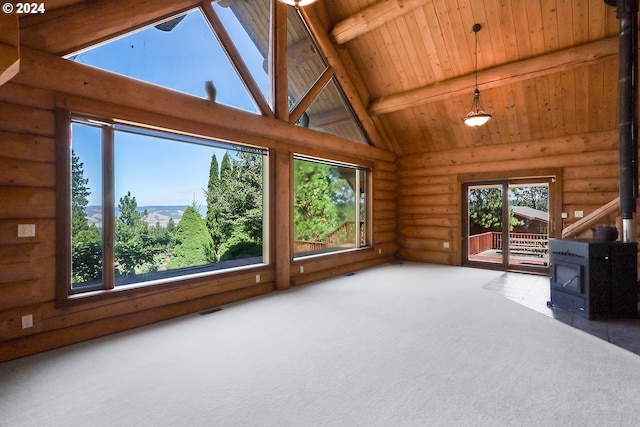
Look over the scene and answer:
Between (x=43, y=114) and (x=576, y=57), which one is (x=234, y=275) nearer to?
(x=43, y=114)

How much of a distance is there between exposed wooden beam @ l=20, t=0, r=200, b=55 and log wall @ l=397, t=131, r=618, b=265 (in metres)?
6.57

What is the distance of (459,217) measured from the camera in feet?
24.7

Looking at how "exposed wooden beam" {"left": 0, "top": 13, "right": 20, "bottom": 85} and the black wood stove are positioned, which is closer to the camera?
"exposed wooden beam" {"left": 0, "top": 13, "right": 20, "bottom": 85}

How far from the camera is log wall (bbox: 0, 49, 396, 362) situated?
113 inches

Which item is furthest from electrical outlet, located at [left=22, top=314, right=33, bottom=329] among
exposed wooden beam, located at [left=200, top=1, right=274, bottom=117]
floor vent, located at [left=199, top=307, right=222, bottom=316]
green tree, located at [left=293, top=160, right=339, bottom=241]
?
green tree, located at [left=293, top=160, right=339, bottom=241]

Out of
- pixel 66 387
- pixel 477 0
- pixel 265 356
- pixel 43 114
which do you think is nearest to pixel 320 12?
pixel 477 0

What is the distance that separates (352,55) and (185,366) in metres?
6.60

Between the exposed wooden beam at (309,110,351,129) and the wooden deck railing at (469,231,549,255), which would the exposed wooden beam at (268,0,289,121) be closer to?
the exposed wooden beam at (309,110,351,129)

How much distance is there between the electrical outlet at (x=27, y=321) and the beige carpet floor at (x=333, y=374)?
0.96 ft

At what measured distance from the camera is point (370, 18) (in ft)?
18.5

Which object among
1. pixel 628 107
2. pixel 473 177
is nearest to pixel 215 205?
pixel 473 177

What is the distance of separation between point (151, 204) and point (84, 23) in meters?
2.45

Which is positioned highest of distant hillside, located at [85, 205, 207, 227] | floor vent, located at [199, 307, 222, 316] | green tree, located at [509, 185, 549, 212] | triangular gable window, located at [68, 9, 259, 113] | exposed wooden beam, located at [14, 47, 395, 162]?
triangular gable window, located at [68, 9, 259, 113]

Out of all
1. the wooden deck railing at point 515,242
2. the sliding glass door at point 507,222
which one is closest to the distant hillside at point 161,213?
the sliding glass door at point 507,222
